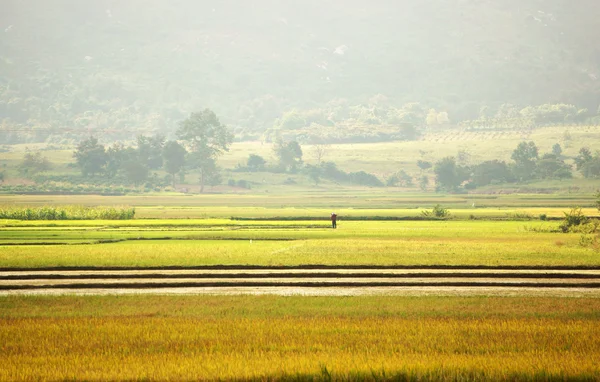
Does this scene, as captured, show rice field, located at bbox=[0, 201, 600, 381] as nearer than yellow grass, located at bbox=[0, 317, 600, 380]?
No

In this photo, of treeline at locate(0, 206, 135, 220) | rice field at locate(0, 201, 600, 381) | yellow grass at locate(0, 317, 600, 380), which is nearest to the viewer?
yellow grass at locate(0, 317, 600, 380)

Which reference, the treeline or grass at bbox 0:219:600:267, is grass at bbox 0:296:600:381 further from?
the treeline

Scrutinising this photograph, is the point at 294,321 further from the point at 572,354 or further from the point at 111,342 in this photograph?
the point at 572,354

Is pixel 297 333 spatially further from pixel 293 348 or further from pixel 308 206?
pixel 308 206

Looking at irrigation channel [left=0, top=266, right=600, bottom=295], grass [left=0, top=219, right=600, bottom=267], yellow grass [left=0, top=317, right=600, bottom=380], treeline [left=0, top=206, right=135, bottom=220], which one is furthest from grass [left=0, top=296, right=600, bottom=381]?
treeline [left=0, top=206, right=135, bottom=220]

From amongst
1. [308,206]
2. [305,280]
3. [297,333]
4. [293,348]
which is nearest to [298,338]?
[297,333]

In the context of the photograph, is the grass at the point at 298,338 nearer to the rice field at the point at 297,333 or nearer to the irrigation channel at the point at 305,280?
the rice field at the point at 297,333

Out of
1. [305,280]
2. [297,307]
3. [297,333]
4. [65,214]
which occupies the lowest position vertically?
[65,214]

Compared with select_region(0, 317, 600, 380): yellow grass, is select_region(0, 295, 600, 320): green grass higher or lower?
lower

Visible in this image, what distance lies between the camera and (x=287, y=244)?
205 feet

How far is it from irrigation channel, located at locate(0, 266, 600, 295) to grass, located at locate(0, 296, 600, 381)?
307cm

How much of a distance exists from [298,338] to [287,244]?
36.3 meters

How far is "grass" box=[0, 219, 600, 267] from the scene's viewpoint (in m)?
48.9

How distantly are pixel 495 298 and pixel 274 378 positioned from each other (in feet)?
51.8
